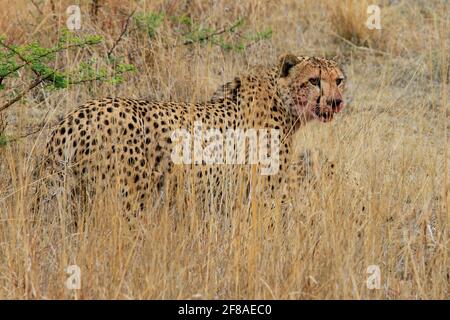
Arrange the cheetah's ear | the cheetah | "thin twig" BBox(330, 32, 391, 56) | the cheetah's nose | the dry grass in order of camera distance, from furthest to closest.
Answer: "thin twig" BBox(330, 32, 391, 56)
the cheetah's ear
the cheetah's nose
the cheetah
the dry grass

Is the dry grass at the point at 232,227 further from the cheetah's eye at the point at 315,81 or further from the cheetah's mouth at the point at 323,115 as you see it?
the cheetah's eye at the point at 315,81

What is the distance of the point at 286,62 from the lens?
600 centimetres

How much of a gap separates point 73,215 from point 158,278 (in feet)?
3.08

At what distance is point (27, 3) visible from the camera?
7.88 m

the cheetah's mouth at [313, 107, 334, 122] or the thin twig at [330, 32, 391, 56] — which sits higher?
the thin twig at [330, 32, 391, 56]

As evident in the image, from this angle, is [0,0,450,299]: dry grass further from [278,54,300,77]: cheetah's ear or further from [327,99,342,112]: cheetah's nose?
[278,54,300,77]: cheetah's ear

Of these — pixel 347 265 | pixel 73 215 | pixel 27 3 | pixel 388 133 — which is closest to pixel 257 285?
pixel 347 265

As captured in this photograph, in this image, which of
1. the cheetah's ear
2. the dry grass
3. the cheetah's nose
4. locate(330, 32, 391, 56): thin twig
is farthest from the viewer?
locate(330, 32, 391, 56): thin twig

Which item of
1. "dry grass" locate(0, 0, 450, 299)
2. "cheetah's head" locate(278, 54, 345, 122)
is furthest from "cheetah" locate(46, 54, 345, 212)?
"dry grass" locate(0, 0, 450, 299)

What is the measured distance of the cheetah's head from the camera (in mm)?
5922

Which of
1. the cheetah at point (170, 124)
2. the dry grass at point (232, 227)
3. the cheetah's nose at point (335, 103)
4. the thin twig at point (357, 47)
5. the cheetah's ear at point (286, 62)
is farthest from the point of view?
the thin twig at point (357, 47)

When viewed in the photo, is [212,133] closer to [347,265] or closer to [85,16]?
[347,265]

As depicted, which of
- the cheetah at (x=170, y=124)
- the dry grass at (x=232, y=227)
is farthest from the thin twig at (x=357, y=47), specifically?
the cheetah at (x=170, y=124)

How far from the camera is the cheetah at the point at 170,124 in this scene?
5141 millimetres
